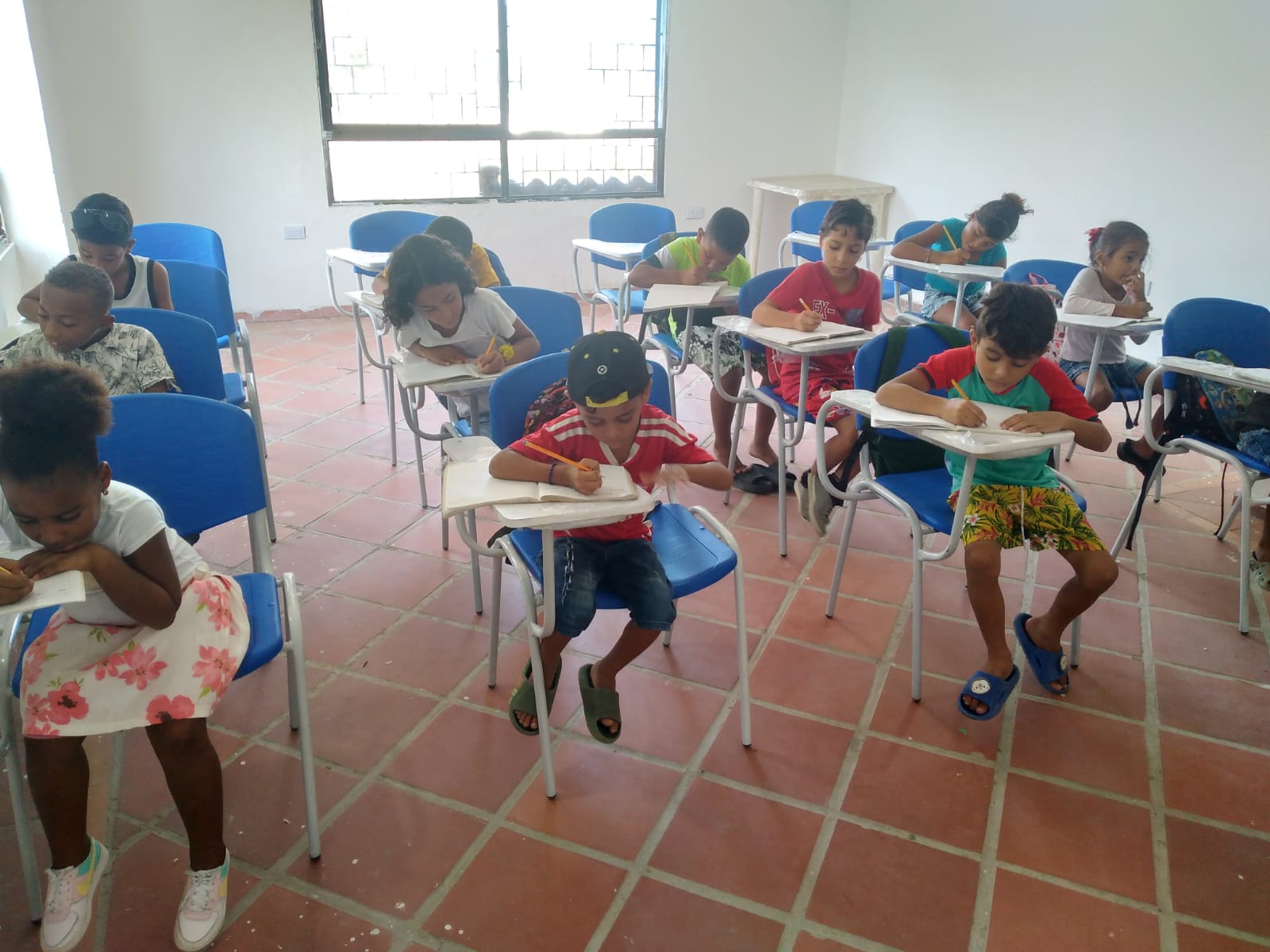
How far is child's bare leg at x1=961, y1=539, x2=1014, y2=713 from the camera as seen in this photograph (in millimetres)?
2119

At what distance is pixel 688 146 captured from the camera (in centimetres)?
650

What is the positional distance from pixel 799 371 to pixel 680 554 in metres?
1.18

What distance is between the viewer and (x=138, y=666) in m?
1.47

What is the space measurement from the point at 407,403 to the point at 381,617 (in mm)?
616

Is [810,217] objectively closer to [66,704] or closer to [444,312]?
[444,312]

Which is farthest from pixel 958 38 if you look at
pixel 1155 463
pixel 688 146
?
pixel 1155 463

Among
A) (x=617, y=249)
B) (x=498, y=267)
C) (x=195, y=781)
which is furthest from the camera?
(x=617, y=249)

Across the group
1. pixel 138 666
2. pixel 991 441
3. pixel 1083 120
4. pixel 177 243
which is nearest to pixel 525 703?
pixel 138 666

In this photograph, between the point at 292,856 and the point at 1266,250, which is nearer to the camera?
the point at 292,856

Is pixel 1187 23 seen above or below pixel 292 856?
above

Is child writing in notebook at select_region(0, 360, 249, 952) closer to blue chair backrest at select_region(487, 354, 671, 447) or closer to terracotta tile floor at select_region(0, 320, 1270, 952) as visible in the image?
terracotta tile floor at select_region(0, 320, 1270, 952)

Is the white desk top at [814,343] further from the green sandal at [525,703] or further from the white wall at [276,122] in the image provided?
the white wall at [276,122]

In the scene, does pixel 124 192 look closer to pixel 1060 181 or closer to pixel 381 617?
pixel 381 617

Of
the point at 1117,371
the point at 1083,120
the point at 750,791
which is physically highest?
the point at 1083,120
